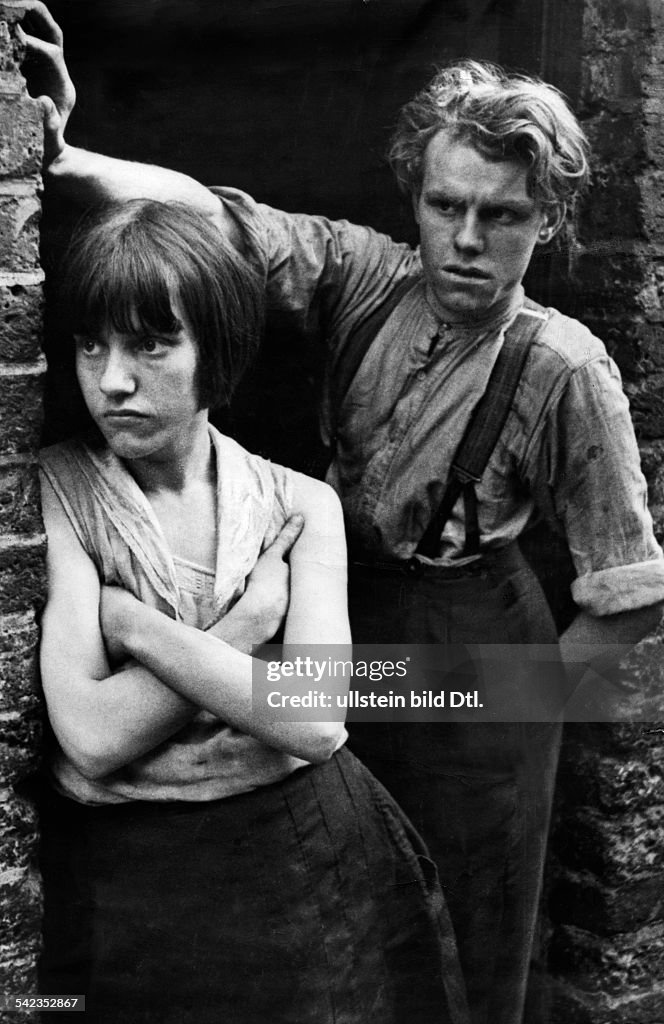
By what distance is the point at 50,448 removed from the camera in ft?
6.81

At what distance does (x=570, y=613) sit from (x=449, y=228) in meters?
0.72

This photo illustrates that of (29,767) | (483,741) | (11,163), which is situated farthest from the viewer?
(483,741)

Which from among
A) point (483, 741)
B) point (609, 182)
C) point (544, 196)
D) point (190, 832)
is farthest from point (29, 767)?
point (609, 182)

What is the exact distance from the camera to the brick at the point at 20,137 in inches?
75.1

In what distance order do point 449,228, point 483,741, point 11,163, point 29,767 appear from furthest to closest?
point 483,741
point 449,228
point 29,767
point 11,163

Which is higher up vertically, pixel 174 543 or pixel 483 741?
pixel 174 543

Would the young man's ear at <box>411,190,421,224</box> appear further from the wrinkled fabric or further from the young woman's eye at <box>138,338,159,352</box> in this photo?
the young woman's eye at <box>138,338,159,352</box>

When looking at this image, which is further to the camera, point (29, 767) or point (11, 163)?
point (29, 767)

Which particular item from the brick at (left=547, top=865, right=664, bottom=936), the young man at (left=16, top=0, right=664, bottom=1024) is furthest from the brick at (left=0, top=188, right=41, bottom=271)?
the brick at (left=547, top=865, right=664, bottom=936)

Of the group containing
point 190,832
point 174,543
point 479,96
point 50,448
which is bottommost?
point 190,832

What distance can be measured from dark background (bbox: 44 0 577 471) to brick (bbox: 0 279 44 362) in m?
0.09

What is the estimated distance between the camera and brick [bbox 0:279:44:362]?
194cm

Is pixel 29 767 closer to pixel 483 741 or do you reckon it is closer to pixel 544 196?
pixel 483 741

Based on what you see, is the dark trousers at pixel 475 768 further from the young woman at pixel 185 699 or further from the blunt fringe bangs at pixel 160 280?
the blunt fringe bangs at pixel 160 280
